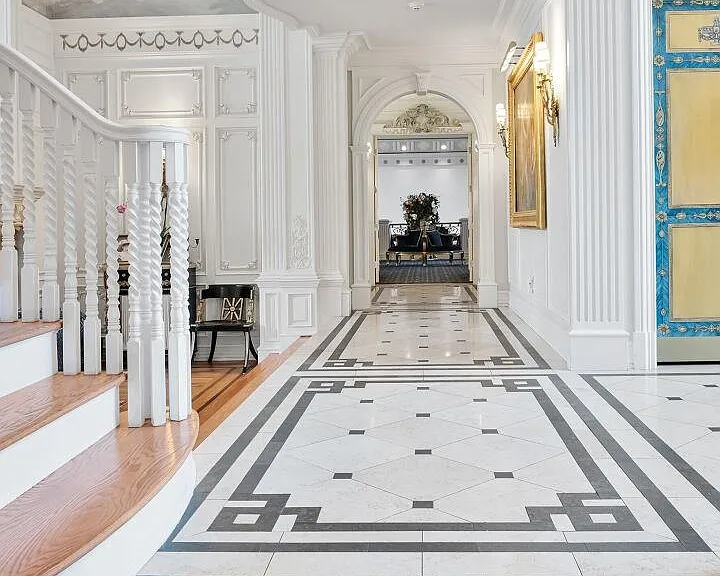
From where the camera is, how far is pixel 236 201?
9836mm

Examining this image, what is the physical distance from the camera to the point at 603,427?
414 centimetres

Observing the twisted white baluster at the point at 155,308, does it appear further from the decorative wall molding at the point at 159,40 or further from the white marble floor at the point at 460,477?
the decorative wall molding at the point at 159,40

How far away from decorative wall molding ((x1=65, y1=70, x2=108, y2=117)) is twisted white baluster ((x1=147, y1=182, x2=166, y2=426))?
24.3ft

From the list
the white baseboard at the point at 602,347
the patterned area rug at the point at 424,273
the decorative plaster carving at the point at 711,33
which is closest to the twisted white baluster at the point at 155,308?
the white baseboard at the point at 602,347

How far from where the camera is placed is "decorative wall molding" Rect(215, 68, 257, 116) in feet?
32.0

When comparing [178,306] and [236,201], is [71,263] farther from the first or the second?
[236,201]

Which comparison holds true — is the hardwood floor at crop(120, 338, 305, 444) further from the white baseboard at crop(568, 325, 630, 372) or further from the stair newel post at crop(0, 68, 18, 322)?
the white baseboard at crop(568, 325, 630, 372)

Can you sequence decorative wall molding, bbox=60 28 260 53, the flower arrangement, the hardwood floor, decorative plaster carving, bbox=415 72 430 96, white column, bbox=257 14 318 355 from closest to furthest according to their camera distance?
the hardwood floor
white column, bbox=257 14 318 355
decorative wall molding, bbox=60 28 260 53
decorative plaster carving, bbox=415 72 430 96
the flower arrangement

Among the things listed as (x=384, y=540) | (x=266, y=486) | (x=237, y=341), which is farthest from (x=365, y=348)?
Answer: (x=384, y=540)

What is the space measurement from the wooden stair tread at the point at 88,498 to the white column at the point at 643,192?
3.73 meters

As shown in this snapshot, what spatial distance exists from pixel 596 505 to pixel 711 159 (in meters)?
3.74

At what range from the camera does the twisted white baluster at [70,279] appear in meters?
3.06

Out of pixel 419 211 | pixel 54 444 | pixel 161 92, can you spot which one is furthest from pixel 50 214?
pixel 419 211

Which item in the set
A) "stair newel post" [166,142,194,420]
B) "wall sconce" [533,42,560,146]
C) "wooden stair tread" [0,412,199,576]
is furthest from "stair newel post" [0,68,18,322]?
"wall sconce" [533,42,560,146]
